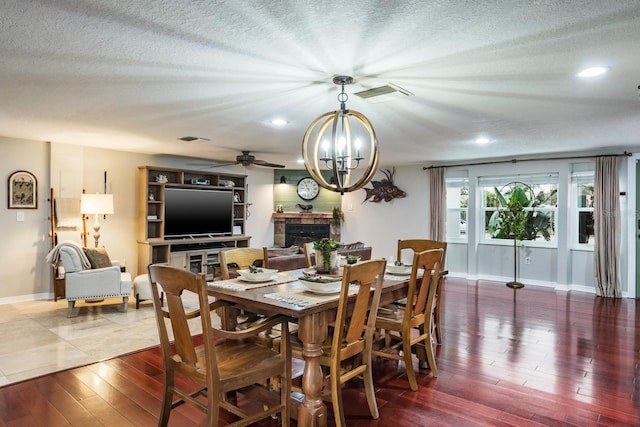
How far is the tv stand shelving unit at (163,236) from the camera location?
656cm

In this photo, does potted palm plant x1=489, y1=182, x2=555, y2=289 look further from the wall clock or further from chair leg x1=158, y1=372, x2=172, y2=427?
chair leg x1=158, y1=372, x2=172, y2=427

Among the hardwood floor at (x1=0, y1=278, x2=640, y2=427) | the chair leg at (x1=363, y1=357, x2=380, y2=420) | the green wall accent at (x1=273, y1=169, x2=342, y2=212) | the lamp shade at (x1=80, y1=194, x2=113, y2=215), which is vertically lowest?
the hardwood floor at (x1=0, y1=278, x2=640, y2=427)

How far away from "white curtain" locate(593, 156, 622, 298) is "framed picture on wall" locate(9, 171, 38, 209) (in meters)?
8.08

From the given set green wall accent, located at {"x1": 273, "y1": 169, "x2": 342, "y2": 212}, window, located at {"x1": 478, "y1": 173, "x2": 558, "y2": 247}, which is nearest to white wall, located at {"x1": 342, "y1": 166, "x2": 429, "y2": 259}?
green wall accent, located at {"x1": 273, "y1": 169, "x2": 342, "y2": 212}

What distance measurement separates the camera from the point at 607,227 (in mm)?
5926

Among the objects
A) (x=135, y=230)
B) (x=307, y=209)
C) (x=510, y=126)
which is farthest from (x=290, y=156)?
(x=510, y=126)

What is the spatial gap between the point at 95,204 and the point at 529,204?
6.84 m

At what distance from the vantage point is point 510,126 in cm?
446

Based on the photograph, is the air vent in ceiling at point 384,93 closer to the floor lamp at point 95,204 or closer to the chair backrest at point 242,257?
the chair backrest at point 242,257

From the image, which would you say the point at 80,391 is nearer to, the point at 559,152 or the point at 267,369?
the point at 267,369

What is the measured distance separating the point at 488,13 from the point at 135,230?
630 centimetres

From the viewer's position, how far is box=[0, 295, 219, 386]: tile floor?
3.26 meters

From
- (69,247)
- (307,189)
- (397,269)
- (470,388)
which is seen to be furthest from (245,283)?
(307,189)

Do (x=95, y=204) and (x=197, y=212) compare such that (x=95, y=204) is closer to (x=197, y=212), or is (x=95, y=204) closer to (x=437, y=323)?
(x=197, y=212)
